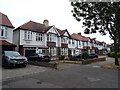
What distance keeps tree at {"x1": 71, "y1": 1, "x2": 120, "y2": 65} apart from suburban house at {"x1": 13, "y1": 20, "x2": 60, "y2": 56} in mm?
10072

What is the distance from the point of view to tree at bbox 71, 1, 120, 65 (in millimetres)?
13594

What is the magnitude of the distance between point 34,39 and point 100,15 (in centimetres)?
1335

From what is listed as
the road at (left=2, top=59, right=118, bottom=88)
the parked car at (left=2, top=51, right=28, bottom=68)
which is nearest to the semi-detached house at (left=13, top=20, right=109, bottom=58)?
the parked car at (left=2, top=51, right=28, bottom=68)

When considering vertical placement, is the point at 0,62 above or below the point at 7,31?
below

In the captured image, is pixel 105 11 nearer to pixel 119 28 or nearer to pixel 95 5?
pixel 95 5

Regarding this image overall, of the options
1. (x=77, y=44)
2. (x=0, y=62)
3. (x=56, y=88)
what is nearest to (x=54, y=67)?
(x=0, y=62)

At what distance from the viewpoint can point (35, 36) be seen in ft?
78.2

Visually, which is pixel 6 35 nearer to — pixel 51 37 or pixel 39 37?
pixel 39 37

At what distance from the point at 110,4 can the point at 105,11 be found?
869 mm

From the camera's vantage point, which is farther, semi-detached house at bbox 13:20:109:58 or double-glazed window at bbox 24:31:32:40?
double-glazed window at bbox 24:31:32:40

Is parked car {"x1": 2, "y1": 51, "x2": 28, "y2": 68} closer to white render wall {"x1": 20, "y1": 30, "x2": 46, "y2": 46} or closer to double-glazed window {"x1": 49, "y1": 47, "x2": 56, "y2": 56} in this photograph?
white render wall {"x1": 20, "y1": 30, "x2": 46, "y2": 46}

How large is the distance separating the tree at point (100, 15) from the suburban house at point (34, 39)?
10.1m

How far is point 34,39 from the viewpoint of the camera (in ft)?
77.5

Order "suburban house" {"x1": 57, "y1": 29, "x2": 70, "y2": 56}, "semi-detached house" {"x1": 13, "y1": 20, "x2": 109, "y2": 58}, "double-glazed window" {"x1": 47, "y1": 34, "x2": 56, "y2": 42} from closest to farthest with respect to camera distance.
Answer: "semi-detached house" {"x1": 13, "y1": 20, "x2": 109, "y2": 58} → "double-glazed window" {"x1": 47, "y1": 34, "x2": 56, "y2": 42} → "suburban house" {"x1": 57, "y1": 29, "x2": 70, "y2": 56}
